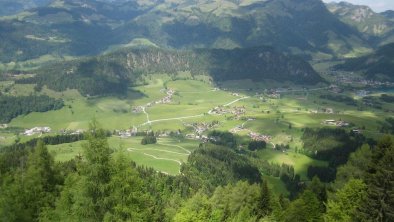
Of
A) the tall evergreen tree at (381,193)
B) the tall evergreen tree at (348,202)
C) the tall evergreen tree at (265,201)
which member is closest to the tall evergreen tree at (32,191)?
the tall evergreen tree at (265,201)

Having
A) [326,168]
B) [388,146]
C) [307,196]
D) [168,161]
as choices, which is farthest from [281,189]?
[388,146]

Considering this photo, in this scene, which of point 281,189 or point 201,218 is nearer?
point 201,218

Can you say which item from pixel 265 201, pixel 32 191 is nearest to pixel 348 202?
pixel 265 201

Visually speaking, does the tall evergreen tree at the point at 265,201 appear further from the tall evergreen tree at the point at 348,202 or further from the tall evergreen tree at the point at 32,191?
→ the tall evergreen tree at the point at 32,191

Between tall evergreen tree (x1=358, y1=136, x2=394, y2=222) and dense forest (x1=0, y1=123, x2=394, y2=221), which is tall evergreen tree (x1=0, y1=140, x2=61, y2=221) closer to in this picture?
dense forest (x1=0, y1=123, x2=394, y2=221)

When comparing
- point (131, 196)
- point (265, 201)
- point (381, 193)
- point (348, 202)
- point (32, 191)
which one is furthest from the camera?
point (265, 201)

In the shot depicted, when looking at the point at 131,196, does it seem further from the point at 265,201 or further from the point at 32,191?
the point at 265,201

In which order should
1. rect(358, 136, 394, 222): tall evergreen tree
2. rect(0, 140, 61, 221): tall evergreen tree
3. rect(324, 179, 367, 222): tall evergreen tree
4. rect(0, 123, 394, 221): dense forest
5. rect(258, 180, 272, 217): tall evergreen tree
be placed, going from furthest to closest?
rect(258, 180, 272, 217): tall evergreen tree
rect(324, 179, 367, 222): tall evergreen tree
rect(358, 136, 394, 222): tall evergreen tree
rect(0, 140, 61, 221): tall evergreen tree
rect(0, 123, 394, 221): dense forest

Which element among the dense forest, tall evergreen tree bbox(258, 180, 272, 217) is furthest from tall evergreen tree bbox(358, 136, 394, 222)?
tall evergreen tree bbox(258, 180, 272, 217)

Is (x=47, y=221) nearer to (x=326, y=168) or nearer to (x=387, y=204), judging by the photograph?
(x=387, y=204)

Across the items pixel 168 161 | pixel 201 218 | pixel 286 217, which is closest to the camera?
pixel 201 218

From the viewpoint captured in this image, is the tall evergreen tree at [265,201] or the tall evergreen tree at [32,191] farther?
the tall evergreen tree at [265,201]
